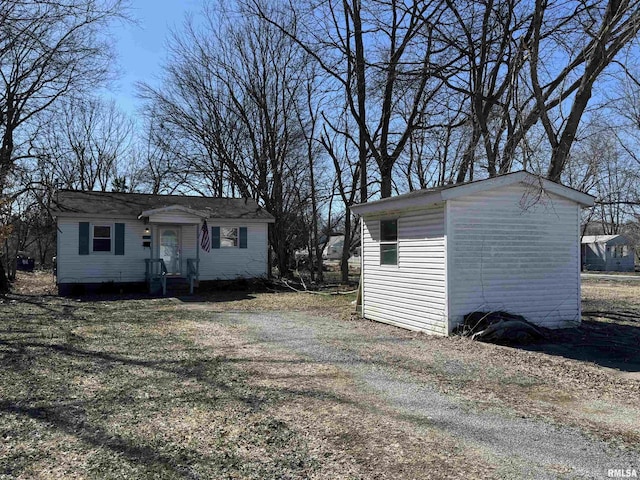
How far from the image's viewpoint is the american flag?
1809 centimetres

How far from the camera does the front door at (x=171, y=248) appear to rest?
18.4 meters

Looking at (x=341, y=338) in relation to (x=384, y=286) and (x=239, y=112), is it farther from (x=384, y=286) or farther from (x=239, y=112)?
(x=239, y=112)

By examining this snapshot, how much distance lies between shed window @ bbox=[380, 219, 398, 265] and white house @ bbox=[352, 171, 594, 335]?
0.07 metres

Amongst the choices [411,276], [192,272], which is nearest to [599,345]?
[411,276]

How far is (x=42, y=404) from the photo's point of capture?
4695 mm

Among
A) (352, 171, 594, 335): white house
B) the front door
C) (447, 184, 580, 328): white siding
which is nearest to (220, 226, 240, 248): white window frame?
the front door

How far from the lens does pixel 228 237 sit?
1919cm

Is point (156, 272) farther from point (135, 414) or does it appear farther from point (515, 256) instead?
point (135, 414)

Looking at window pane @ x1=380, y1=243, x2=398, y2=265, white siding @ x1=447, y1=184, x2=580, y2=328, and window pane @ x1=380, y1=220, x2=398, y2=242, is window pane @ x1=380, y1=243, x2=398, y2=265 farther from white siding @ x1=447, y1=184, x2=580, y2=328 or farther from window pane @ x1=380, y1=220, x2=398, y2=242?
white siding @ x1=447, y1=184, x2=580, y2=328

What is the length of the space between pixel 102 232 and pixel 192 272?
3456 mm

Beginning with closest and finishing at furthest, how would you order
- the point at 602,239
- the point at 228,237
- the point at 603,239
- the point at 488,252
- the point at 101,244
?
the point at 488,252
the point at 101,244
the point at 228,237
the point at 603,239
the point at 602,239

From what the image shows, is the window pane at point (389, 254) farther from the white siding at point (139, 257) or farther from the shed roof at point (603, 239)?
the shed roof at point (603, 239)

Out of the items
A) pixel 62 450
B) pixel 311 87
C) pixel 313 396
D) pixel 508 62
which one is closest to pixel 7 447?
pixel 62 450
